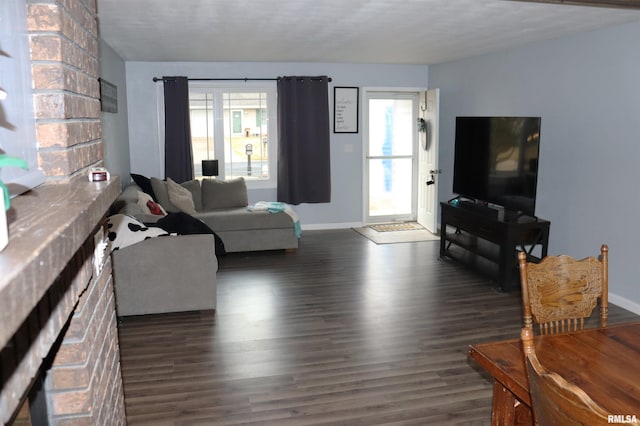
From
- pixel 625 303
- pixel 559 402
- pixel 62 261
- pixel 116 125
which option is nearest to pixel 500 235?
pixel 625 303

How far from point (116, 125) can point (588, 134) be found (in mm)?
5028

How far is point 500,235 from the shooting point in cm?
513

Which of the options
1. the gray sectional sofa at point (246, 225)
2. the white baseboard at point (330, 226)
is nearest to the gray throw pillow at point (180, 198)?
the gray sectional sofa at point (246, 225)

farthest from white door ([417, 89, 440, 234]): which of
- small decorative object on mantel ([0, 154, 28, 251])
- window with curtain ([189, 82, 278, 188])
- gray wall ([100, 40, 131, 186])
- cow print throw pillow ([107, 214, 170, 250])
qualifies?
small decorative object on mantel ([0, 154, 28, 251])

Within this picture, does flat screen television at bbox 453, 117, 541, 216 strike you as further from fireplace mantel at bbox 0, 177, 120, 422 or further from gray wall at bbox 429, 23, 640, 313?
fireplace mantel at bbox 0, 177, 120, 422

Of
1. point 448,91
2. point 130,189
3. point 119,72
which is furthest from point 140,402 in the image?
point 448,91

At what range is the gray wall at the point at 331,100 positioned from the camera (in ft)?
24.2

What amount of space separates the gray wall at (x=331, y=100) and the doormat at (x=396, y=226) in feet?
1.07

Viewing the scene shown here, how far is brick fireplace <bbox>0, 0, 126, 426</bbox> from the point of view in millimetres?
769

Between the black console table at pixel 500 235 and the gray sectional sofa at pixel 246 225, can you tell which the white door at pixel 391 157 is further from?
the black console table at pixel 500 235

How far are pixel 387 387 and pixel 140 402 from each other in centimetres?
145

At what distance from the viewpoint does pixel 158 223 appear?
15.3 ft

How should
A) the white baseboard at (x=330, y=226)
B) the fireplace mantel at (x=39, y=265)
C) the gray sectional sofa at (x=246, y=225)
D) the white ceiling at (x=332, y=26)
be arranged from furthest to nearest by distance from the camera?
1. the white baseboard at (x=330, y=226)
2. the gray sectional sofa at (x=246, y=225)
3. the white ceiling at (x=332, y=26)
4. the fireplace mantel at (x=39, y=265)

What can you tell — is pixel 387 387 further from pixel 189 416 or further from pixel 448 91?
pixel 448 91
